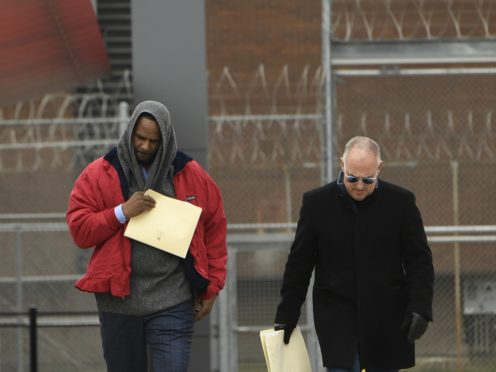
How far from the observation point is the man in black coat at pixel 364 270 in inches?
208

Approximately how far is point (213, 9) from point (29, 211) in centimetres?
398

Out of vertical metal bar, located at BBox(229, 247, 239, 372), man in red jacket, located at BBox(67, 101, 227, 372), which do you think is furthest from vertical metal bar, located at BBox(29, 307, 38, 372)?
man in red jacket, located at BBox(67, 101, 227, 372)

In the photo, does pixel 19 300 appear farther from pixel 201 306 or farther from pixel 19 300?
pixel 201 306

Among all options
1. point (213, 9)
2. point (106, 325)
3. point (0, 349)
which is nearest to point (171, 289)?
point (106, 325)

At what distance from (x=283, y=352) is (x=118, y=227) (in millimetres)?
932

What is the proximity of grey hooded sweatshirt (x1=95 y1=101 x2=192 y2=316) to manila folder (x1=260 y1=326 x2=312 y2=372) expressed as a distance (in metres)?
0.41

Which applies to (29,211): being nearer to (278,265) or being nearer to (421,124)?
(278,265)

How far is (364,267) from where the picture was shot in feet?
17.3

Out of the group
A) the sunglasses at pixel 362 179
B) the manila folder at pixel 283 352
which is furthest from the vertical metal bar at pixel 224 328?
the sunglasses at pixel 362 179

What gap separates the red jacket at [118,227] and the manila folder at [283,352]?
0.33 meters

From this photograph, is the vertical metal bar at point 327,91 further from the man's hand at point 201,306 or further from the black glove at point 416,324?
the black glove at point 416,324

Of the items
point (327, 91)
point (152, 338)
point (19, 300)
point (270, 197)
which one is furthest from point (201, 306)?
point (270, 197)

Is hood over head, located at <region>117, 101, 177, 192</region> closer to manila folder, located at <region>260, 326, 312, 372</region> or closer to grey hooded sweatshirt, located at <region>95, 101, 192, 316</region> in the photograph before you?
grey hooded sweatshirt, located at <region>95, 101, 192, 316</region>

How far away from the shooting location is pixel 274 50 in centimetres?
1584
